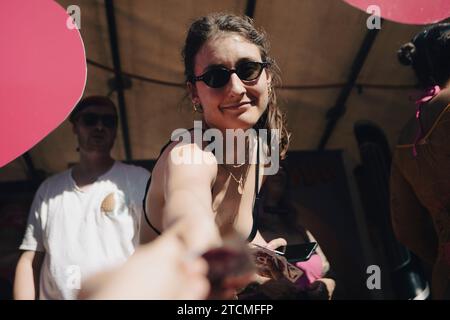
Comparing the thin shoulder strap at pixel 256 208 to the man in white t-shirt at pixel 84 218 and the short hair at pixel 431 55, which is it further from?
the short hair at pixel 431 55

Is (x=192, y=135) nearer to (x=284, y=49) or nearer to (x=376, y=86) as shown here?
(x=284, y=49)

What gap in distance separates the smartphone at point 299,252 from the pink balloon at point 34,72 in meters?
1.08

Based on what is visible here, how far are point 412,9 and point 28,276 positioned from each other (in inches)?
86.5

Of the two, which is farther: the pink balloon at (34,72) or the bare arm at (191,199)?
the pink balloon at (34,72)

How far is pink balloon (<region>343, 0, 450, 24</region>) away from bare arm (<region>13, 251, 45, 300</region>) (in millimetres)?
1970

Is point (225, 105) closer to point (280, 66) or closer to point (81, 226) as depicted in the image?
point (81, 226)

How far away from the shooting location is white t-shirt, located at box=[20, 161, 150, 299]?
199cm

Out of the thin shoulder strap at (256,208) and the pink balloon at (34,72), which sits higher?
the pink balloon at (34,72)

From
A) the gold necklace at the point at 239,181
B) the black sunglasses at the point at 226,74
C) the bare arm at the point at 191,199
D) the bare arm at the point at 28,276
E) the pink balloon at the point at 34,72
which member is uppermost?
the pink balloon at the point at 34,72

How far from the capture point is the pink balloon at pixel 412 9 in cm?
186

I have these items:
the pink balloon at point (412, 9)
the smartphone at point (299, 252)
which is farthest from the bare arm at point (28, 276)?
the pink balloon at point (412, 9)

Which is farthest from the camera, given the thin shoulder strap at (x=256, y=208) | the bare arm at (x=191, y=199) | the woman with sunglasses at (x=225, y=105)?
the thin shoulder strap at (x=256, y=208)

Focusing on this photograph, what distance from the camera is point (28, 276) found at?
213cm

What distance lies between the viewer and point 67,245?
6.72ft
